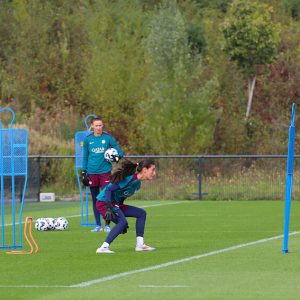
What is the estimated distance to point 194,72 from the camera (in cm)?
4781

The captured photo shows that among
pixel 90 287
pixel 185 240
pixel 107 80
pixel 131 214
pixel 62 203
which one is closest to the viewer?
pixel 90 287

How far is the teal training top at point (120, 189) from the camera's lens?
648 inches

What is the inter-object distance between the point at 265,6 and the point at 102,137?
33.1m

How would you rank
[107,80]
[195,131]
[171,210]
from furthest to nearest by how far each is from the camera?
[107,80] < [195,131] < [171,210]

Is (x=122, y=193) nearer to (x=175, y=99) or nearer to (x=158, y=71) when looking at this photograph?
(x=175, y=99)

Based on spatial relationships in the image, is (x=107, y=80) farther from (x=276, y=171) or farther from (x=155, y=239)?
(x=155, y=239)

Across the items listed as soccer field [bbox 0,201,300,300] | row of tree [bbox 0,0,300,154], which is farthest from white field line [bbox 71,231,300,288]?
row of tree [bbox 0,0,300,154]

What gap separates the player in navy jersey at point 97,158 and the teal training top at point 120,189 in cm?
460

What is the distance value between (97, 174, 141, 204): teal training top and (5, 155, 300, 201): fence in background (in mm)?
19624

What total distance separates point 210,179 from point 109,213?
2062 centimetres

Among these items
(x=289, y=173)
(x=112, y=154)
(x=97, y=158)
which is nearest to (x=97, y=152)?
(x=97, y=158)

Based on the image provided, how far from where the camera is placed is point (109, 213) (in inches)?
650

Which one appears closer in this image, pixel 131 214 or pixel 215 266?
pixel 215 266

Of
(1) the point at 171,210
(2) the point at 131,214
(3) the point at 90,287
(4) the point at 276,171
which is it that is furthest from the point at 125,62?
(3) the point at 90,287
